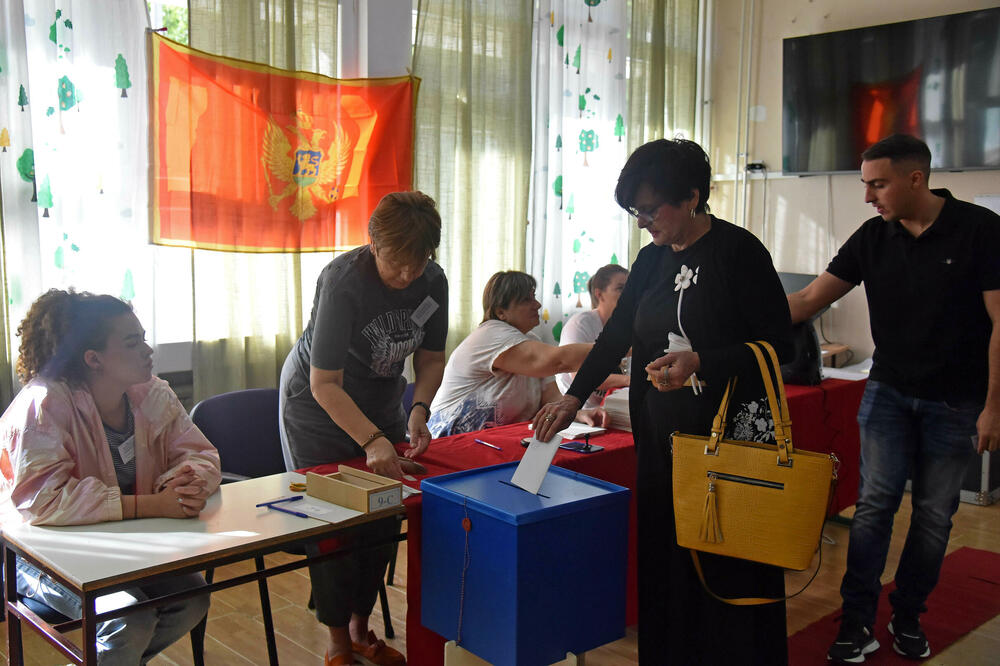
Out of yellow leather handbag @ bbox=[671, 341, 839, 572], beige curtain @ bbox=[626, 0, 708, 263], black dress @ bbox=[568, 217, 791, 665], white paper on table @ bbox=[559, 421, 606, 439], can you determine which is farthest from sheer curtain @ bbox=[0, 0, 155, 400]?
beige curtain @ bbox=[626, 0, 708, 263]

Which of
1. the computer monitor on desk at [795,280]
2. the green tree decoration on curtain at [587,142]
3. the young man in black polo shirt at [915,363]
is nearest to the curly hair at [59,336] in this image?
the young man in black polo shirt at [915,363]

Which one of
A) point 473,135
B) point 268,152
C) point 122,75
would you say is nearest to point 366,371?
point 268,152

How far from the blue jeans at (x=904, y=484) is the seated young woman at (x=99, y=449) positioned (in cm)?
176

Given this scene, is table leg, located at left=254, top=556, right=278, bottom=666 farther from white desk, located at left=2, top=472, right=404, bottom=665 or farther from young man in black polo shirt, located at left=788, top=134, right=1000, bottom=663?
young man in black polo shirt, located at left=788, top=134, right=1000, bottom=663

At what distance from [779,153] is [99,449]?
475 centimetres

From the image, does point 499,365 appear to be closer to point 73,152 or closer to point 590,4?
point 73,152

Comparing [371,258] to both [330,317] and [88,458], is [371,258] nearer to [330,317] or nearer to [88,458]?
[330,317]

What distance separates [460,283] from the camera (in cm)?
436

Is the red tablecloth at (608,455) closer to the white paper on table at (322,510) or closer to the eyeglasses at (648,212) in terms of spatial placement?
the white paper on table at (322,510)

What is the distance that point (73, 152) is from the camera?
3055 mm

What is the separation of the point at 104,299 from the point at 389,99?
2.27 m

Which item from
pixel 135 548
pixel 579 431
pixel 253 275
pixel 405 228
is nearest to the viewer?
pixel 135 548

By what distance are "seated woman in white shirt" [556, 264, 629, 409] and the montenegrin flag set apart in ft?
3.58

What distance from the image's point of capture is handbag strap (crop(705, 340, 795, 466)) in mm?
1608
